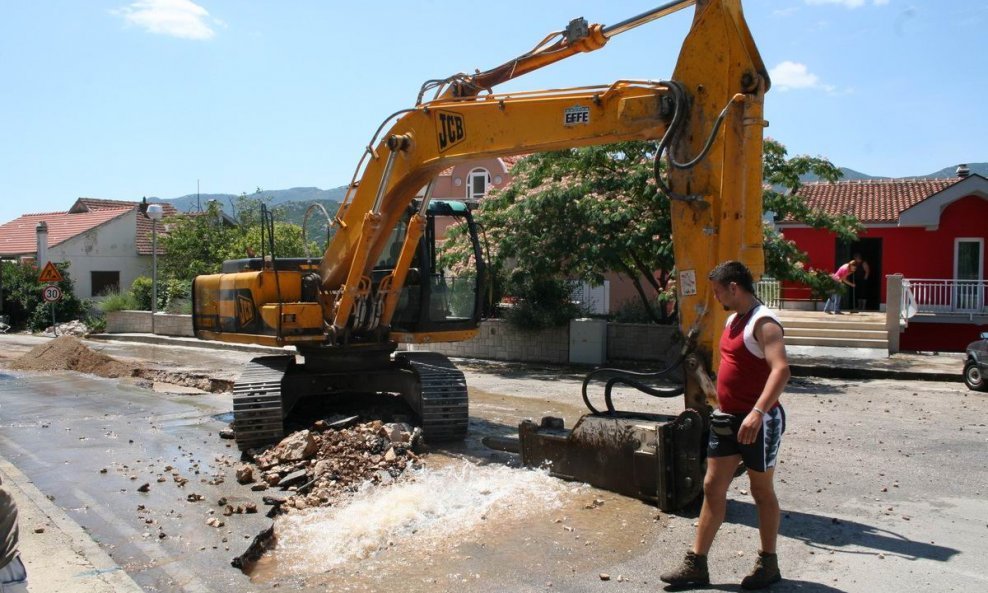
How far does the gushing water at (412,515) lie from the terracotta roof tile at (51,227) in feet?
115

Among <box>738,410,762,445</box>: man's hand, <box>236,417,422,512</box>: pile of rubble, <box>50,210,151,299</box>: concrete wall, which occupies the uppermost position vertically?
<box>50,210,151,299</box>: concrete wall

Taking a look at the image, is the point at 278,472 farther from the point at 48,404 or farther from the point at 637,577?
the point at 48,404

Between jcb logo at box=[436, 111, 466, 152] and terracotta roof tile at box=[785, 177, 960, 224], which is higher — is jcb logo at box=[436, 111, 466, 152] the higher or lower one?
the lower one

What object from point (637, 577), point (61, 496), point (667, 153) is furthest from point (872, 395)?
point (61, 496)

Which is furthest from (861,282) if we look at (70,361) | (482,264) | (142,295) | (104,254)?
(104,254)

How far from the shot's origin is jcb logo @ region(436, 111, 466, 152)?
27.0 ft

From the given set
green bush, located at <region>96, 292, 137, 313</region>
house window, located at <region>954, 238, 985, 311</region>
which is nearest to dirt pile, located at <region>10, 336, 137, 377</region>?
green bush, located at <region>96, 292, 137, 313</region>

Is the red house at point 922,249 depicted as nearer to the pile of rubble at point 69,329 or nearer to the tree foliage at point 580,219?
the tree foliage at point 580,219

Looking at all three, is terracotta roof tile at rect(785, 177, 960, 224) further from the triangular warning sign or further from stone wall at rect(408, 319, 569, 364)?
the triangular warning sign

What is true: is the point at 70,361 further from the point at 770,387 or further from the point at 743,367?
the point at 770,387

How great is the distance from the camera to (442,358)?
1027 cm

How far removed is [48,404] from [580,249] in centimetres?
967

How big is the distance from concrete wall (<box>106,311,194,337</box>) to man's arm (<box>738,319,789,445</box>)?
23.3m

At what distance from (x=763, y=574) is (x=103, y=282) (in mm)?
38653
